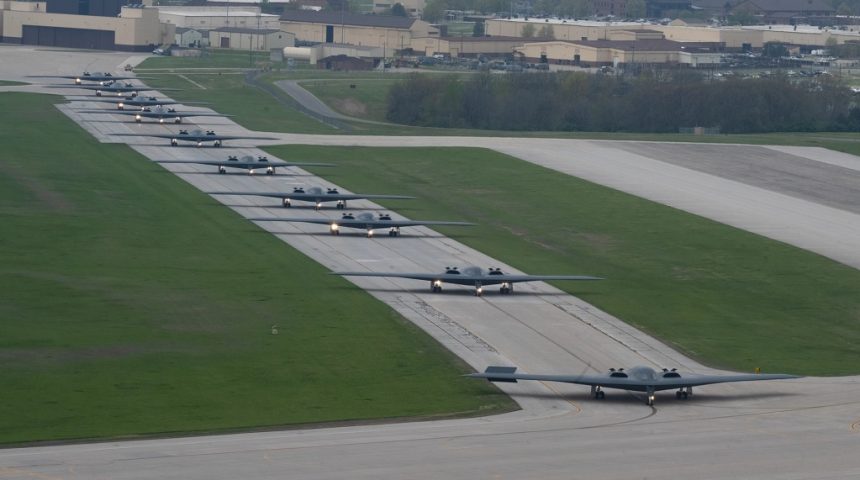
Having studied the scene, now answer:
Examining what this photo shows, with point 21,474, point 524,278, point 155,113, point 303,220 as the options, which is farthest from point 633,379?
point 155,113

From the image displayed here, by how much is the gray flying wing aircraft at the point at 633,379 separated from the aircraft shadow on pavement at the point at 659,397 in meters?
0.34

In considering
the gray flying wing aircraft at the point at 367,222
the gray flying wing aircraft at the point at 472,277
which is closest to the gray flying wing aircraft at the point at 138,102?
the gray flying wing aircraft at the point at 367,222

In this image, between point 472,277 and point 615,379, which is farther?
point 472,277

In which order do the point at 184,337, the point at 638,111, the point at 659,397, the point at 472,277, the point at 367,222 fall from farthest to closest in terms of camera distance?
1. the point at 638,111
2. the point at 367,222
3. the point at 472,277
4. the point at 184,337
5. the point at 659,397

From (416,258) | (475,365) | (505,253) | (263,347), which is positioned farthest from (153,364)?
(505,253)

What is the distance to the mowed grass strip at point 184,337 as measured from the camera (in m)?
53.7

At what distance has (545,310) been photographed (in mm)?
74000

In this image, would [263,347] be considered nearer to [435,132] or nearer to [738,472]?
[738,472]

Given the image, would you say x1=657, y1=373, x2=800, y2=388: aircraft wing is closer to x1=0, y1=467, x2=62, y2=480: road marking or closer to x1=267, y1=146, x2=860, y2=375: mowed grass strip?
x1=267, y1=146, x2=860, y2=375: mowed grass strip

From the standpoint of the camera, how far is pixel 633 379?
2238 inches

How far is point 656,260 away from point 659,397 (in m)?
34.7

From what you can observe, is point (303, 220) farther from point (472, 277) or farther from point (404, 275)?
point (472, 277)

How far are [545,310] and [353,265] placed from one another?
15205mm

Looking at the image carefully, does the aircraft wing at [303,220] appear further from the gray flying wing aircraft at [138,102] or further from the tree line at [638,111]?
the tree line at [638,111]
